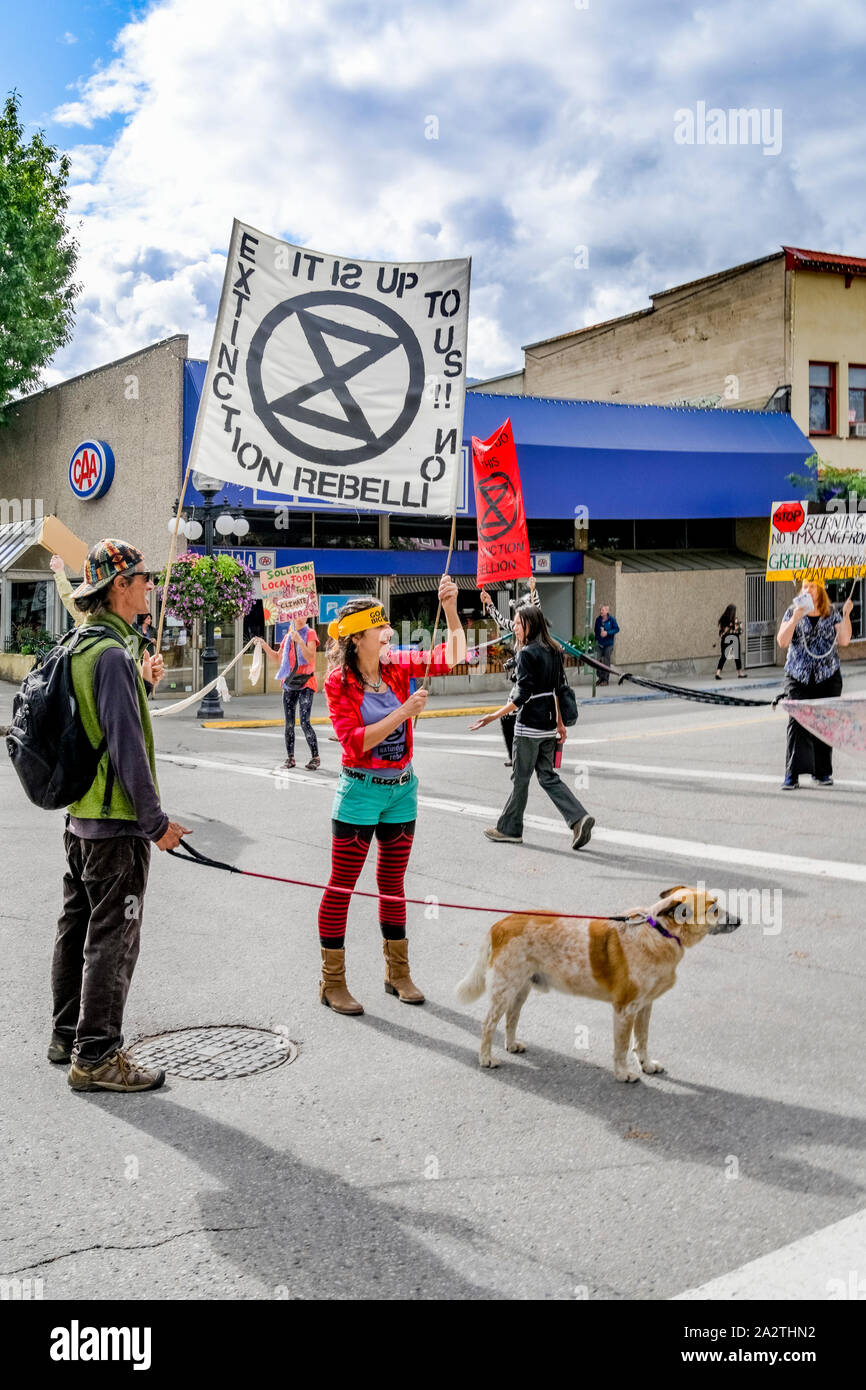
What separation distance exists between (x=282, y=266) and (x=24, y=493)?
102 feet

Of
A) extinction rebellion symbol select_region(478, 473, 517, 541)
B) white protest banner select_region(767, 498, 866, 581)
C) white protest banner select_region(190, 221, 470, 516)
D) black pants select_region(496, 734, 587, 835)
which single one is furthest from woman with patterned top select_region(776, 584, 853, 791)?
white protest banner select_region(190, 221, 470, 516)

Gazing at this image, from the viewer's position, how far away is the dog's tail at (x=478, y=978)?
503 centimetres

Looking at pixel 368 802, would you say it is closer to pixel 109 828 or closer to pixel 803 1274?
pixel 109 828

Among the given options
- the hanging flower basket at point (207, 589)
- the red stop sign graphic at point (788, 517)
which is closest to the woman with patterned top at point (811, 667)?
the red stop sign graphic at point (788, 517)

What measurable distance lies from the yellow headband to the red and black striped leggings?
88 cm

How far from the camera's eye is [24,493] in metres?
35.0

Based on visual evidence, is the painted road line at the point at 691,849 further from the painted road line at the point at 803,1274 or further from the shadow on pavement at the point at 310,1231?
the shadow on pavement at the point at 310,1231

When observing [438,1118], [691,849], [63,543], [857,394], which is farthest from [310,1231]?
[857,394]

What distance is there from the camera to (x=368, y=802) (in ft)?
18.1

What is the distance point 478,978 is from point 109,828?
5.49 feet

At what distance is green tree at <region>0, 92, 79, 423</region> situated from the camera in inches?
1270

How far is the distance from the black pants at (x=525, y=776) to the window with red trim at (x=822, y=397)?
26959 mm
